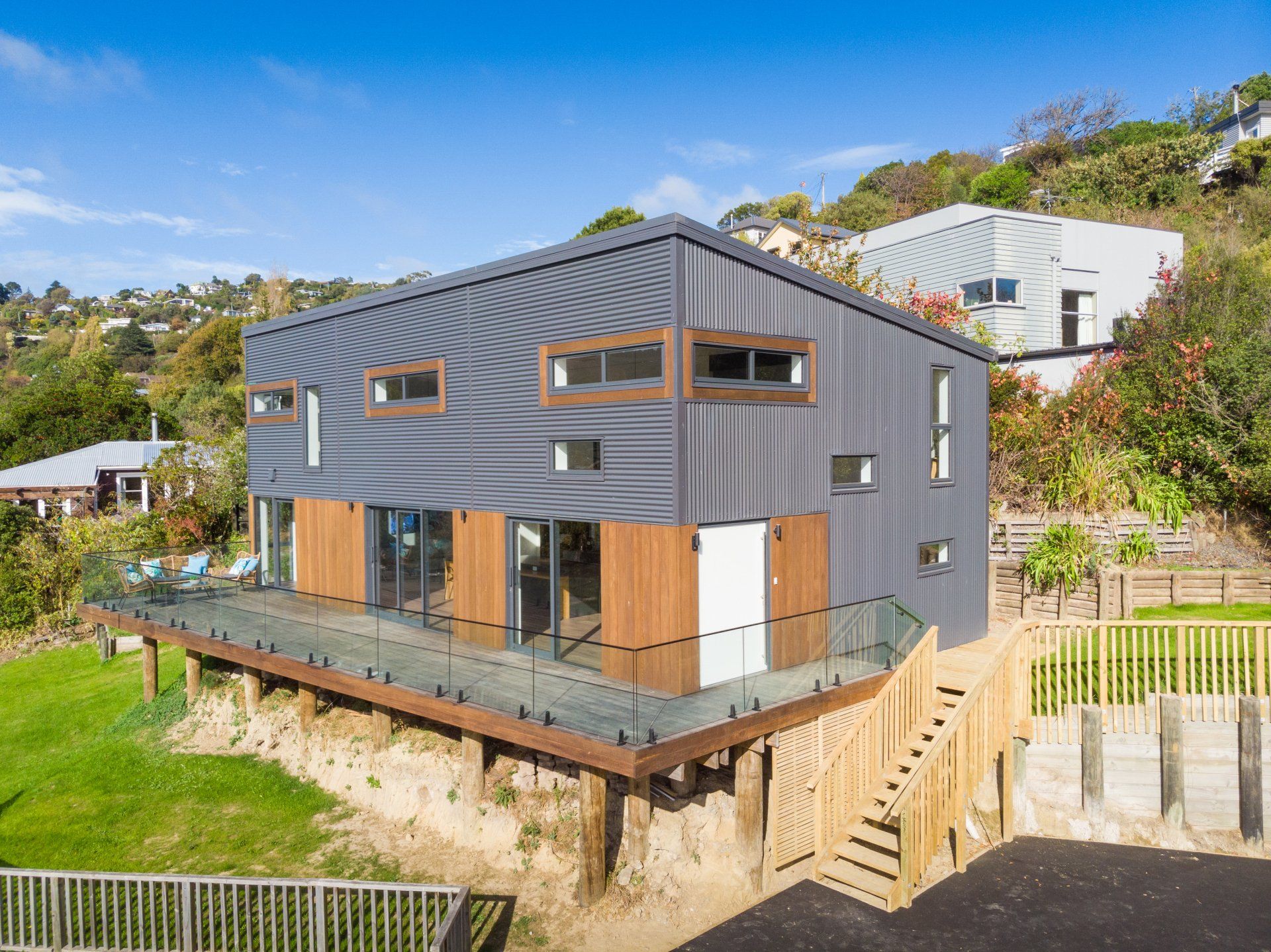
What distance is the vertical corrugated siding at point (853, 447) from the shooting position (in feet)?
33.1

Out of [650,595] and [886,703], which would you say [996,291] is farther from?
[650,595]

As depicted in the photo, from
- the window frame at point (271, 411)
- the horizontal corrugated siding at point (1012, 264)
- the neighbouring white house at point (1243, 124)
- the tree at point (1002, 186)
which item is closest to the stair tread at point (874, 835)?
the window frame at point (271, 411)

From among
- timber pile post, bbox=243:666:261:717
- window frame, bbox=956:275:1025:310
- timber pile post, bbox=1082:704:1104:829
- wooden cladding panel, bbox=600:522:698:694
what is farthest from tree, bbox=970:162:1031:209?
timber pile post, bbox=243:666:261:717

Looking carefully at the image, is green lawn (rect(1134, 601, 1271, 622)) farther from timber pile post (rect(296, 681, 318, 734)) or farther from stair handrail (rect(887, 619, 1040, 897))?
timber pile post (rect(296, 681, 318, 734))

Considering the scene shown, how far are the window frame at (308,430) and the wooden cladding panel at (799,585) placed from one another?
370 inches

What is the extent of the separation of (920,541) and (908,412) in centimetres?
206

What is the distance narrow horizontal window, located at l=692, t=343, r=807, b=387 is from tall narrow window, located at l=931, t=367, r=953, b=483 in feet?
11.5

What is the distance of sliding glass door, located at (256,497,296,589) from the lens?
16391 millimetres

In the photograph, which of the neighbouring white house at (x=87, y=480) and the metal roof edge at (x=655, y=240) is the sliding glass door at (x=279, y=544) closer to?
the metal roof edge at (x=655, y=240)

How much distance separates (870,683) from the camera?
10.5 metres

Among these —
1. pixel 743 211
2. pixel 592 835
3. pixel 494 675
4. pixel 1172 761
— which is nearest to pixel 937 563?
pixel 1172 761

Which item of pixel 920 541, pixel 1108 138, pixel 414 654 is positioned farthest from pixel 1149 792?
pixel 1108 138

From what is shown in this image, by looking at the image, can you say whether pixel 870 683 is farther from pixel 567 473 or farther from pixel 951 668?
pixel 567 473

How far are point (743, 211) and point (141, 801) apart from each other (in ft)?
201
